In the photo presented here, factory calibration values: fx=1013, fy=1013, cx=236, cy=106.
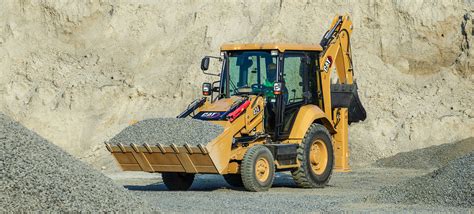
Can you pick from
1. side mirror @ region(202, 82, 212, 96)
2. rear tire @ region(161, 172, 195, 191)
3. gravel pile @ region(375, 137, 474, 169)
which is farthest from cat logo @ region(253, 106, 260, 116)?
gravel pile @ region(375, 137, 474, 169)

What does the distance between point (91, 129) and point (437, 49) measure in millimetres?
9761

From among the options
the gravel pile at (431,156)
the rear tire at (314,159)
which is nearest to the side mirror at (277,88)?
the rear tire at (314,159)

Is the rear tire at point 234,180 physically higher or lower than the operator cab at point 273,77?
lower

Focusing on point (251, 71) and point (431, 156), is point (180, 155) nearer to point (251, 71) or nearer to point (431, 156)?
point (251, 71)

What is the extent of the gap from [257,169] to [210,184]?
2537 mm

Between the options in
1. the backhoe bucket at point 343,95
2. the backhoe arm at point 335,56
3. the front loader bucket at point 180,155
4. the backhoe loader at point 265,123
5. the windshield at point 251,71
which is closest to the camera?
the front loader bucket at point 180,155

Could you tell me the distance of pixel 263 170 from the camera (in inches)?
690

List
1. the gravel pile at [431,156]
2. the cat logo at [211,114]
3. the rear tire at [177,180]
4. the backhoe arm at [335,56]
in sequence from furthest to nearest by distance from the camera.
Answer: the gravel pile at [431,156]
the backhoe arm at [335,56]
the rear tire at [177,180]
the cat logo at [211,114]

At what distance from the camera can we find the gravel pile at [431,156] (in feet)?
76.2

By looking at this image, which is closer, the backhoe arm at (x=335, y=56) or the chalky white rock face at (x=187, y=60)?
the backhoe arm at (x=335, y=56)

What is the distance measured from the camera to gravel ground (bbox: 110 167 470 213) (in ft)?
46.5

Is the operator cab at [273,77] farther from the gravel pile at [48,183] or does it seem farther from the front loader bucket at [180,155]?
the gravel pile at [48,183]

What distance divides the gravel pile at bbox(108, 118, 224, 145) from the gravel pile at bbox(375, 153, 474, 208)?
3.14 meters

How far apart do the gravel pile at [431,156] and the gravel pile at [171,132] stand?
7917 mm
